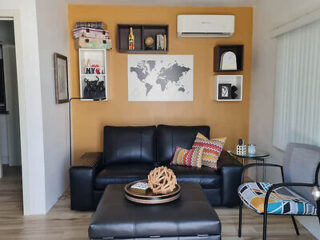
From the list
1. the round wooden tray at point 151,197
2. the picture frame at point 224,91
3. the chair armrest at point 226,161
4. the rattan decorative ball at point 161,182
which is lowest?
the round wooden tray at point 151,197

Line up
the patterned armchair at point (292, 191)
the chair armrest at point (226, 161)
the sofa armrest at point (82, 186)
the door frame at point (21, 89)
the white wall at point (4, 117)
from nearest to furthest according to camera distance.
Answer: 1. the patterned armchair at point (292, 191)
2. the door frame at point (21, 89)
3. the sofa armrest at point (82, 186)
4. the chair armrest at point (226, 161)
5. the white wall at point (4, 117)

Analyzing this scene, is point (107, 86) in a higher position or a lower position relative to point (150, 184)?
higher

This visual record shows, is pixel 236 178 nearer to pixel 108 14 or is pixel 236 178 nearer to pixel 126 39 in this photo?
pixel 126 39

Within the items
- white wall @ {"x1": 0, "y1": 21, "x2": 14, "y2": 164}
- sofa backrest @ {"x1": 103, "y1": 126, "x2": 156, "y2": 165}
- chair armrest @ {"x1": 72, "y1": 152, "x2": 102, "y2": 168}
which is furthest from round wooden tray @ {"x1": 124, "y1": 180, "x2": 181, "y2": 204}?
white wall @ {"x1": 0, "y1": 21, "x2": 14, "y2": 164}

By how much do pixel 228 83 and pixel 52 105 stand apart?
93.7 inches

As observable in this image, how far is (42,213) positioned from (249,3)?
12.1 ft

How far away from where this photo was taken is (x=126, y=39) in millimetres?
3918

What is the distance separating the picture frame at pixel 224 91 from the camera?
3.92m

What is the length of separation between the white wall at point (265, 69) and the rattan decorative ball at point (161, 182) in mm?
1521

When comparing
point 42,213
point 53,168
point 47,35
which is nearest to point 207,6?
point 47,35

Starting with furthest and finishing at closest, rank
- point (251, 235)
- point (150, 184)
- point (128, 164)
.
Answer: point (128, 164) < point (251, 235) < point (150, 184)

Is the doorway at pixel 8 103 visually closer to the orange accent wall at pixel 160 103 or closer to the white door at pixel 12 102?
the white door at pixel 12 102

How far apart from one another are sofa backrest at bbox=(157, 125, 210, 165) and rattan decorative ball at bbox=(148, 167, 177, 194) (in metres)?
1.24

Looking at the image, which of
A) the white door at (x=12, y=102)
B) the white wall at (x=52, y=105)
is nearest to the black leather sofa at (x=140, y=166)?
the white wall at (x=52, y=105)
